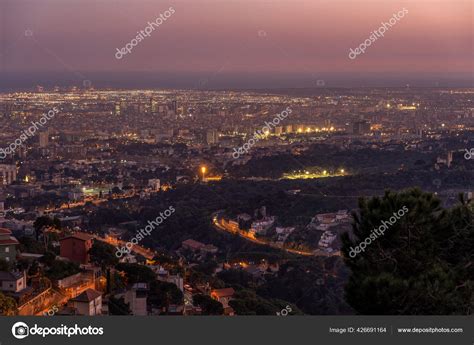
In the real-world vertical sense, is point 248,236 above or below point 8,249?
below

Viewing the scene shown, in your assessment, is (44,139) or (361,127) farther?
(361,127)

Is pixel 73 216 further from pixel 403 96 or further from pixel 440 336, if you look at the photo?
pixel 440 336

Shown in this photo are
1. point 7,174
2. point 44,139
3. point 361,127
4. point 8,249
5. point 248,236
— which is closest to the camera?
point 8,249

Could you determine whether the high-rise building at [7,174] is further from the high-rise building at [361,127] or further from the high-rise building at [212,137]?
the high-rise building at [361,127]

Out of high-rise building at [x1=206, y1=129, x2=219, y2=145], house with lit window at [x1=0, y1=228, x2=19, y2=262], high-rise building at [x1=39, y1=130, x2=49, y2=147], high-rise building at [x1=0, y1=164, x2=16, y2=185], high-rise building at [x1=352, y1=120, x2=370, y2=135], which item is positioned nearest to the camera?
house with lit window at [x1=0, y1=228, x2=19, y2=262]

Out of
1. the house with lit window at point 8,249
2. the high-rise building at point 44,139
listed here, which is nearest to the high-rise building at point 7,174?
the high-rise building at point 44,139

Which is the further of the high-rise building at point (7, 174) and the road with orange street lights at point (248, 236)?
the high-rise building at point (7, 174)

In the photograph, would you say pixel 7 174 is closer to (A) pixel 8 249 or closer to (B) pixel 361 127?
(A) pixel 8 249

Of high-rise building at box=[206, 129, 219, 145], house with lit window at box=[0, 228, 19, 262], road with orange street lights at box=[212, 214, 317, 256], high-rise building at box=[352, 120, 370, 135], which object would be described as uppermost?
high-rise building at box=[352, 120, 370, 135]

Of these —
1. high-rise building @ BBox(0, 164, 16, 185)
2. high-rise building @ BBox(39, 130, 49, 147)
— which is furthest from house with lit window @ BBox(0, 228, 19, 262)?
high-rise building @ BBox(39, 130, 49, 147)

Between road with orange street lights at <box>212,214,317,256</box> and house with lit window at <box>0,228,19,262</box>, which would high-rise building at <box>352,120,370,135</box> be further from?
house with lit window at <box>0,228,19,262</box>

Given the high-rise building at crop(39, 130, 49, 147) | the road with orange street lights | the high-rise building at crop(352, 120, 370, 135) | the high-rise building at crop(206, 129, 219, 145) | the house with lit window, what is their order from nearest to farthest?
the house with lit window → the road with orange street lights → the high-rise building at crop(39, 130, 49, 147) → the high-rise building at crop(206, 129, 219, 145) → the high-rise building at crop(352, 120, 370, 135)

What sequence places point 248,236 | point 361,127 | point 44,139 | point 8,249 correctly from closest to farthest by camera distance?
point 8,249
point 248,236
point 44,139
point 361,127

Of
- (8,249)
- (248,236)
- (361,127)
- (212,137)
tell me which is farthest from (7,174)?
(361,127)
